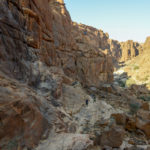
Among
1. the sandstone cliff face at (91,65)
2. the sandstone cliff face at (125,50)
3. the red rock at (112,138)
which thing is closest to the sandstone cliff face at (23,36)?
the red rock at (112,138)

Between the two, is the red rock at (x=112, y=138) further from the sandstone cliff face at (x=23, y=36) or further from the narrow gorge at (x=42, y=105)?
the sandstone cliff face at (x=23, y=36)

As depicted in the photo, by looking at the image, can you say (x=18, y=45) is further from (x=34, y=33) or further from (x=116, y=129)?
(x=116, y=129)

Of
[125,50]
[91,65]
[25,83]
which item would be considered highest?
[125,50]

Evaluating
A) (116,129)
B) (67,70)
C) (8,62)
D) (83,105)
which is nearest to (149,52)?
(67,70)

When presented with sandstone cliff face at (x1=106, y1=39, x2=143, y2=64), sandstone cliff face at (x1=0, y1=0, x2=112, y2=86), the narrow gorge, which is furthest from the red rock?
sandstone cliff face at (x1=106, y1=39, x2=143, y2=64)

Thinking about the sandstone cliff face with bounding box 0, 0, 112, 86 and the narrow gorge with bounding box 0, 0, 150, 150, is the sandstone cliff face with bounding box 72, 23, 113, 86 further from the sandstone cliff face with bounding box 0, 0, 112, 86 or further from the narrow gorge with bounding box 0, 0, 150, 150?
the sandstone cliff face with bounding box 0, 0, 112, 86

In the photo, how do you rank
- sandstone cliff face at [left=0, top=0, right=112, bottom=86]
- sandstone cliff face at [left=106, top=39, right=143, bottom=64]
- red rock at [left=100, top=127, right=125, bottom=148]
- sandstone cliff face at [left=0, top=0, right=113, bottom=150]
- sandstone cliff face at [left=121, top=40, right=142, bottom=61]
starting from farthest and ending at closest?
sandstone cliff face at [left=106, top=39, right=143, bottom=64]
sandstone cliff face at [left=121, top=40, right=142, bottom=61]
red rock at [left=100, top=127, right=125, bottom=148]
sandstone cliff face at [left=0, top=0, right=112, bottom=86]
sandstone cliff face at [left=0, top=0, right=113, bottom=150]

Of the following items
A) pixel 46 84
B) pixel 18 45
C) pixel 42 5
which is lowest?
pixel 46 84

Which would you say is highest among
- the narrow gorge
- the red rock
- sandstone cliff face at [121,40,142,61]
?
sandstone cliff face at [121,40,142,61]

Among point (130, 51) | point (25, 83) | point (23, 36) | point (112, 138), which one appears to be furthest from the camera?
point (130, 51)

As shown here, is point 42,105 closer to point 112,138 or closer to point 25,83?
point 25,83

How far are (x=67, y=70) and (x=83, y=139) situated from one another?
15.7m

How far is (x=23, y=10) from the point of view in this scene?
9.88 m

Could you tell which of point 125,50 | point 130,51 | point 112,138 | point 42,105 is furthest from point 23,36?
point 130,51
